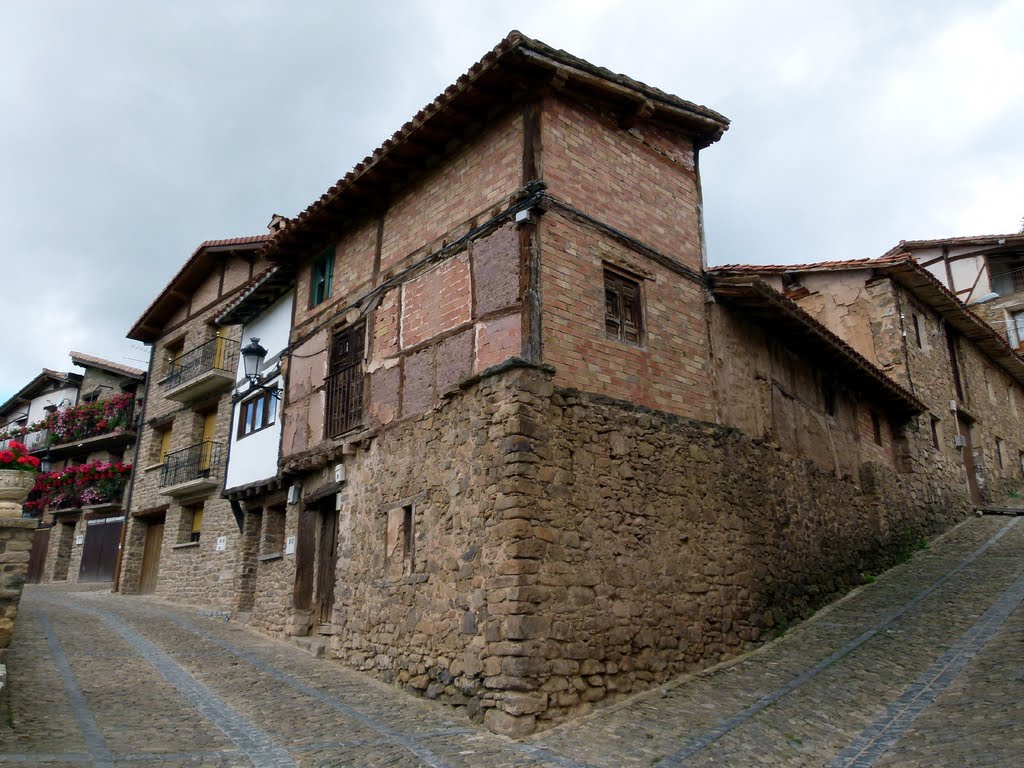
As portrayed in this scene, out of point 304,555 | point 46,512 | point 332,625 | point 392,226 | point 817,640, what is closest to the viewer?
point 817,640

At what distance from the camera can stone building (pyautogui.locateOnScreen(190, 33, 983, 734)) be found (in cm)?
769

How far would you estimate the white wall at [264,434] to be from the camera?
13.5 metres

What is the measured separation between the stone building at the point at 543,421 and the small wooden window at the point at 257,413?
4.23 feet

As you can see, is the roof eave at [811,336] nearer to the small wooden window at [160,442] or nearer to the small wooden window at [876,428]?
the small wooden window at [876,428]

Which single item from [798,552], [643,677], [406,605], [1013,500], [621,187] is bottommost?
[643,677]

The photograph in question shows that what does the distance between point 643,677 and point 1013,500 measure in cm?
1718

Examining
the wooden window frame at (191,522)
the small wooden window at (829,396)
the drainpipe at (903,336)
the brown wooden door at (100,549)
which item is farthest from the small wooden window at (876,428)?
the brown wooden door at (100,549)

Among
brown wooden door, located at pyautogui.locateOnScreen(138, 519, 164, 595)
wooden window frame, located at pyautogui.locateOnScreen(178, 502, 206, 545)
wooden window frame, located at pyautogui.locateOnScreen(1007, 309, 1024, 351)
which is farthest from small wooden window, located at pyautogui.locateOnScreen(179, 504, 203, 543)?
wooden window frame, located at pyautogui.locateOnScreen(1007, 309, 1024, 351)

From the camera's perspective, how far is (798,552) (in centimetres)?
1090

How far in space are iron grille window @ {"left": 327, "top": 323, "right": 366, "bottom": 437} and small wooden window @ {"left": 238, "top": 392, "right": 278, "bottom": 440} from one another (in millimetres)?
2509

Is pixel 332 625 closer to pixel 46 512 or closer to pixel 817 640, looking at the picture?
pixel 817 640

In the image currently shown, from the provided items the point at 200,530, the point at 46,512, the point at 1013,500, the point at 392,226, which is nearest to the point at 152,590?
the point at 200,530

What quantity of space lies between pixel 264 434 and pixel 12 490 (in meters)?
6.58

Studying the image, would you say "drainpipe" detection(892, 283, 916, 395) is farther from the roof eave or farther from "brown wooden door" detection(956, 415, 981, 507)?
"brown wooden door" detection(956, 415, 981, 507)
